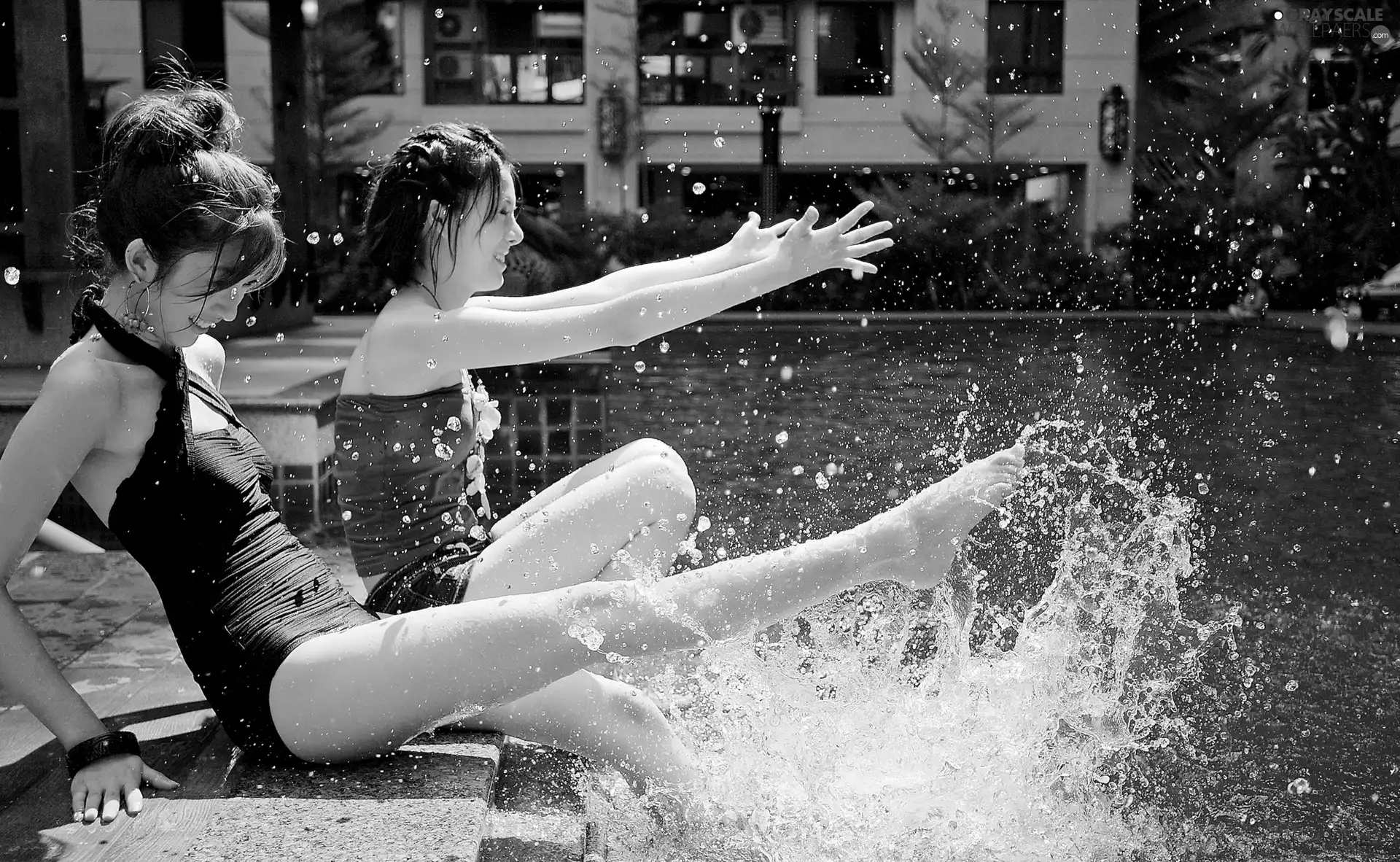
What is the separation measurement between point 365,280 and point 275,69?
6.91 m

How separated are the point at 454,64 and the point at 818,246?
87.8 feet

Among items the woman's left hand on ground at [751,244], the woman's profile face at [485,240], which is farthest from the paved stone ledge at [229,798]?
the woman's left hand on ground at [751,244]

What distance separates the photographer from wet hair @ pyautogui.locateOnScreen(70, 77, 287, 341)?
179cm

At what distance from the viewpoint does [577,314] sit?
2318 millimetres

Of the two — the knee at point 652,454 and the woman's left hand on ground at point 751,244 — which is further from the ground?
the woman's left hand on ground at point 751,244

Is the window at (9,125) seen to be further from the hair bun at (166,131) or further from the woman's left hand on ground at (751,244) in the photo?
the hair bun at (166,131)

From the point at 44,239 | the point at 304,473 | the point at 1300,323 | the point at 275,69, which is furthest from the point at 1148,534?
the point at 1300,323

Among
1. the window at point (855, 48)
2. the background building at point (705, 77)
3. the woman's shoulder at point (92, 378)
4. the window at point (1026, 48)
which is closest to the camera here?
the woman's shoulder at point (92, 378)

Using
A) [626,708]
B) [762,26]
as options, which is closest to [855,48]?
[762,26]

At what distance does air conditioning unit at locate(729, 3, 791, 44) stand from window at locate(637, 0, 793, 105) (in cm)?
2

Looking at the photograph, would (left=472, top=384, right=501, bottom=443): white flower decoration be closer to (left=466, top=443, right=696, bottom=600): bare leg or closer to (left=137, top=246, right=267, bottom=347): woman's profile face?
(left=466, top=443, right=696, bottom=600): bare leg

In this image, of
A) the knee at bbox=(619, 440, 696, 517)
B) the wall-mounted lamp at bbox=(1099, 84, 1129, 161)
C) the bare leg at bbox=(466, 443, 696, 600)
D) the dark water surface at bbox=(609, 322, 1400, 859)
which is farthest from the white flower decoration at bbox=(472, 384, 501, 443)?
the wall-mounted lamp at bbox=(1099, 84, 1129, 161)

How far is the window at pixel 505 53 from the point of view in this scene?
90.2 feet

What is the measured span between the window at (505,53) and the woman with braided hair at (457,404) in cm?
2631
